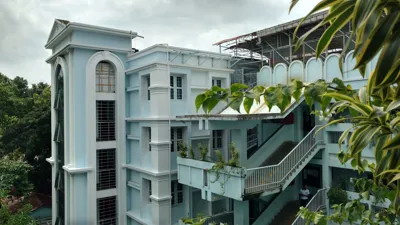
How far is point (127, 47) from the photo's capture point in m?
17.0

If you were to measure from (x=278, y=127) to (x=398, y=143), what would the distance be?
51.2 feet

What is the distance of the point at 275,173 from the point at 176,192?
593 centimetres

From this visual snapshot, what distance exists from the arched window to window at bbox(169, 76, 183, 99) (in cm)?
336

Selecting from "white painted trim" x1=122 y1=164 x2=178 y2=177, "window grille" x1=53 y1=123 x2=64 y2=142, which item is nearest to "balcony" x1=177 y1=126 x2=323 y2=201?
"white painted trim" x1=122 y1=164 x2=178 y2=177

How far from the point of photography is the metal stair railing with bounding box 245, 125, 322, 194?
37.2ft

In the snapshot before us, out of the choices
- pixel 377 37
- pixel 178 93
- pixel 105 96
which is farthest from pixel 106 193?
pixel 377 37

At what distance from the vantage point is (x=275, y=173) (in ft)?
38.9

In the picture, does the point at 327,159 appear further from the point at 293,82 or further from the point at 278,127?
the point at 293,82

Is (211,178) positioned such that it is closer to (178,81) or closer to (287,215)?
(287,215)

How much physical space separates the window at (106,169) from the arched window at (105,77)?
3133 mm

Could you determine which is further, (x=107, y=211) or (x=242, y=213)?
(x=107, y=211)

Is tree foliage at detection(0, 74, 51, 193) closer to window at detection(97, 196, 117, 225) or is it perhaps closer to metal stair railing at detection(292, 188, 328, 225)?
window at detection(97, 196, 117, 225)

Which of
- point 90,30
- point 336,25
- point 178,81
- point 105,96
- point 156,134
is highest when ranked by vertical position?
point 90,30

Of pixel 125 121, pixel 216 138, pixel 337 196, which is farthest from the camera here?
pixel 216 138
